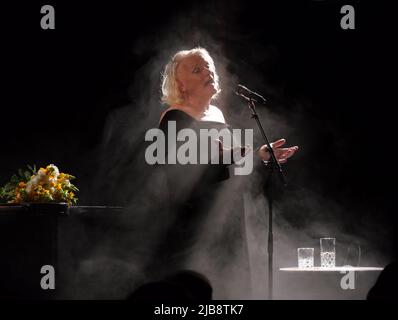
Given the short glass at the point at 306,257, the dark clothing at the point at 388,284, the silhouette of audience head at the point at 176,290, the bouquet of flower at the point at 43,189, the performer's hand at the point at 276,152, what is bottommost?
the short glass at the point at 306,257

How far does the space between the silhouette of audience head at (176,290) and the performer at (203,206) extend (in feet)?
4.92

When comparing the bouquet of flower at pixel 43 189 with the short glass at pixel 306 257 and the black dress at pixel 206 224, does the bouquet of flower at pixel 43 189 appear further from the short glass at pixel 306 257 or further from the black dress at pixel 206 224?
the short glass at pixel 306 257

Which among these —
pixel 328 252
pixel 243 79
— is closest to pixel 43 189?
pixel 328 252

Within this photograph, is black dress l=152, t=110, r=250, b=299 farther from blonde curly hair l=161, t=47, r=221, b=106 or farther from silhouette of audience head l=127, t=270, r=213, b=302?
silhouette of audience head l=127, t=270, r=213, b=302

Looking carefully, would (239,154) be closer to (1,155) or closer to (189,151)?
(189,151)

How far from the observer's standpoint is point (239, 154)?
9.53ft

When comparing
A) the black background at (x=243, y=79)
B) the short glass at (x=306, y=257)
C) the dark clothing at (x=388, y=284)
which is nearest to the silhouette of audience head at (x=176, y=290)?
the dark clothing at (x=388, y=284)

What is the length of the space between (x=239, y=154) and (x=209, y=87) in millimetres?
447

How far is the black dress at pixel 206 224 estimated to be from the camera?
3.04 m

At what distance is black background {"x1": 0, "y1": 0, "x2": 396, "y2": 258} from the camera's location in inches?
175

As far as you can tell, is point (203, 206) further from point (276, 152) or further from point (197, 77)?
point (197, 77)
